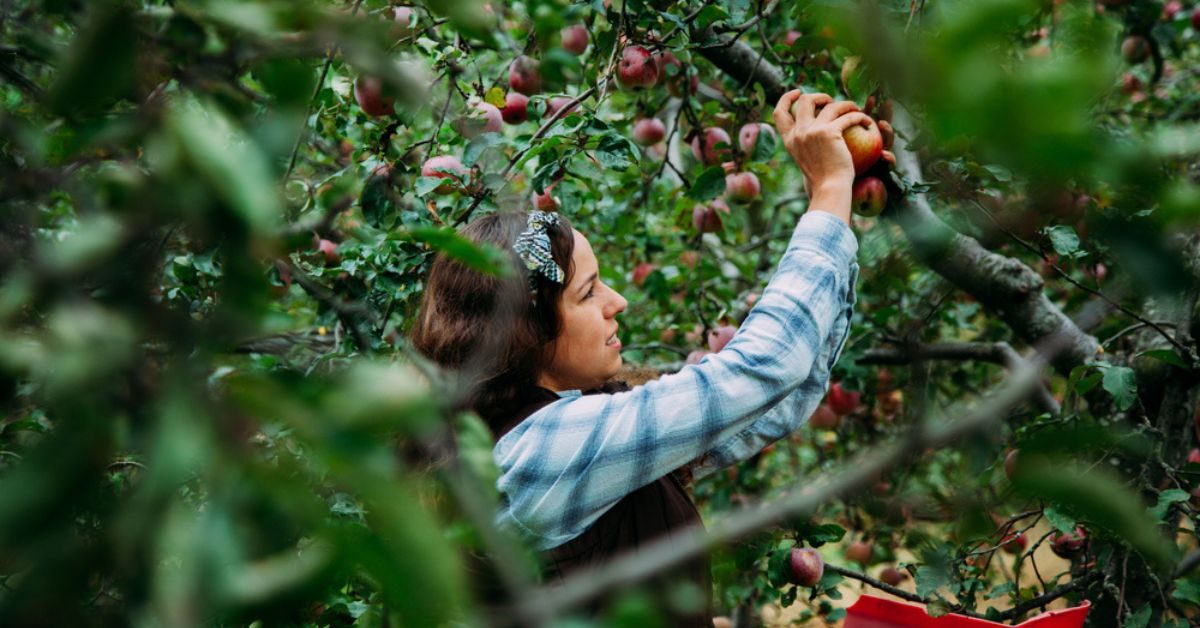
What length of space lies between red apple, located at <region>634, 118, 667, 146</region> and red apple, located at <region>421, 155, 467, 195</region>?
645 mm

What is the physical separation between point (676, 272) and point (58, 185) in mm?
1782

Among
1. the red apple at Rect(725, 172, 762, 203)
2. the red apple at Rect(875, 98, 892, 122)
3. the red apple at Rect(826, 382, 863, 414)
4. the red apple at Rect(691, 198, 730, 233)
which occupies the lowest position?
the red apple at Rect(826, 382, 863, 414)

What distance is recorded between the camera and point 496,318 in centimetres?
122

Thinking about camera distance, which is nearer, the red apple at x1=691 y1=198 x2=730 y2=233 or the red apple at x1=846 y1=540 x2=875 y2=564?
the red apple at x1=691 y1=198 x2=730 y2=233

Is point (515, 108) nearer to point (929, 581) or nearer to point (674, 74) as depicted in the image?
point (674, 74)

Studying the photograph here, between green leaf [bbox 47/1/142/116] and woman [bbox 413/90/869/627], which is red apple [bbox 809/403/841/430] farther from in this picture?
green leaf [bbox 47/1/142/116]

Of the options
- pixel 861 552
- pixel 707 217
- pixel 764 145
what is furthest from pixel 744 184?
pixel 861 552

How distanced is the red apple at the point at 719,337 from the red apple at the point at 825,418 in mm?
559

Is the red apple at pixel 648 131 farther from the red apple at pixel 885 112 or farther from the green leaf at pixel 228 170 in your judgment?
the green leaf at pixel 228 170

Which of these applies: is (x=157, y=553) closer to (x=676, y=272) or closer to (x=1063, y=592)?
(x=1063, y=592)

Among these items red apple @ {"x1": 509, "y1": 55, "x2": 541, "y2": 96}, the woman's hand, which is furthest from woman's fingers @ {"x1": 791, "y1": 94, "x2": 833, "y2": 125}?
red apple @ {"x1": 509, "y1": 55, "x2": 541, "y2": 96}

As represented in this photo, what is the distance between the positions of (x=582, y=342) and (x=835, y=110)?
431 mm

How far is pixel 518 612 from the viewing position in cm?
36

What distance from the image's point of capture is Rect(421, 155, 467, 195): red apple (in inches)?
52.4
